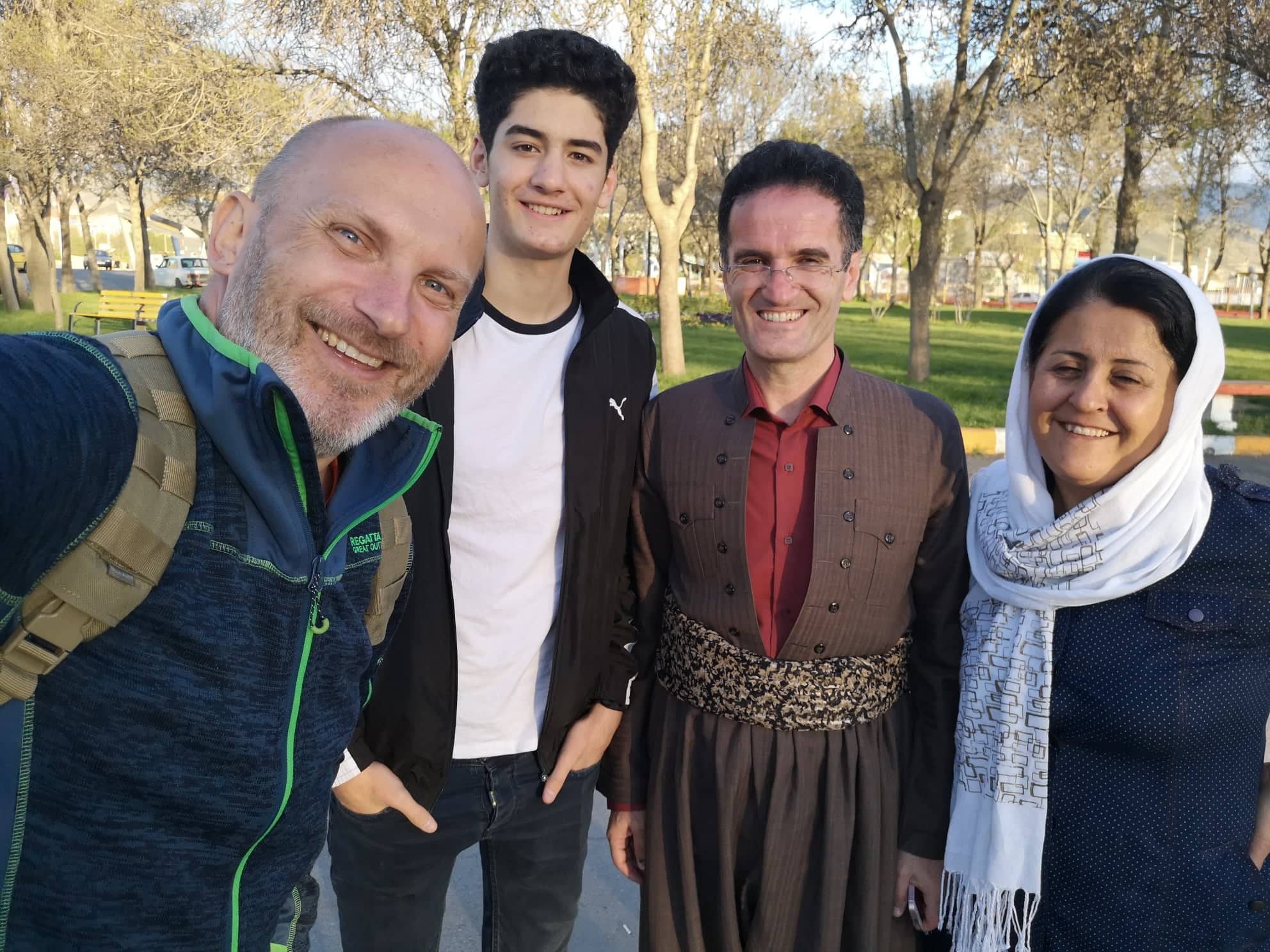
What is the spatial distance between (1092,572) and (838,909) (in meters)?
0.94

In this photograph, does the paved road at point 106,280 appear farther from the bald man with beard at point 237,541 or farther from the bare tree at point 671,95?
the bald man with beard at point 237,541

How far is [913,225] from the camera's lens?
1543 inches

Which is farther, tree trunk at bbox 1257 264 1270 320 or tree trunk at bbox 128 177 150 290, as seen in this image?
tree trunk at bbox 1257 264 1270 320

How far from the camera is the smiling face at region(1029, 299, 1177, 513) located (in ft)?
6.34

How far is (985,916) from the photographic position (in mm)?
2105

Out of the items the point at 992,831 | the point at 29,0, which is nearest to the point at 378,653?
the point at 992,831

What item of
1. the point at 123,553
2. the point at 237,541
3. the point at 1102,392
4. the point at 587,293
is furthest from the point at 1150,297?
the point at 123,553

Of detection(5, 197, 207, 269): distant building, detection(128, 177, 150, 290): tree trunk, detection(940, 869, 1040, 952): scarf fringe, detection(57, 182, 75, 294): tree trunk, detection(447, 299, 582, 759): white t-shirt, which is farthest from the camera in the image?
detection(5, 197, 207, 269): distant building

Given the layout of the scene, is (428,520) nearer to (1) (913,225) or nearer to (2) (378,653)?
(2) (378,653)

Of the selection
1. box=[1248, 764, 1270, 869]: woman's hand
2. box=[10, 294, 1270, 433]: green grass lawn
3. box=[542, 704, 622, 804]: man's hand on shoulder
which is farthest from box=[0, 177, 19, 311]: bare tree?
box=[1248, 764, 1270, 869]: woman's hand

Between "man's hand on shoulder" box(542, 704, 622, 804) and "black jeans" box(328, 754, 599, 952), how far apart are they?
47 millimetres

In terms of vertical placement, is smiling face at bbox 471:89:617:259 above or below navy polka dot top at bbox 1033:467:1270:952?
above

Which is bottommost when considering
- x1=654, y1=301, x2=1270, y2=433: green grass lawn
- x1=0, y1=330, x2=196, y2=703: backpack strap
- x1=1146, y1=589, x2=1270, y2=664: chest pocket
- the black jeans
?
the black jeans

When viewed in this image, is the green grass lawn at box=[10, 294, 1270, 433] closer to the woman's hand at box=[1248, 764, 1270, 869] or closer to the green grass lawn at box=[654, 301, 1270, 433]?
the green grass lawn at box=[654, 301, 1270, 433]
